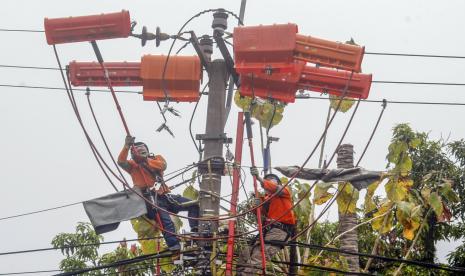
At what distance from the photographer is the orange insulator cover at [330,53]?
909cm

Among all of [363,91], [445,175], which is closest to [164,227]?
[363,91]

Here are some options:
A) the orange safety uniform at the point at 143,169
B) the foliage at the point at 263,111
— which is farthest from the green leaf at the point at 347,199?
the orange safety uniform at the point at 143,169

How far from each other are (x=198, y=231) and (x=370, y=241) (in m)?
10.00

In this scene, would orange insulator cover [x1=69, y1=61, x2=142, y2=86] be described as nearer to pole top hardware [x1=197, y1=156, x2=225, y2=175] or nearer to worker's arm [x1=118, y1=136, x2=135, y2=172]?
worker's arm [x1=118, y1=136, x2=135, y2=172]

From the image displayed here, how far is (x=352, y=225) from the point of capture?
536 inches

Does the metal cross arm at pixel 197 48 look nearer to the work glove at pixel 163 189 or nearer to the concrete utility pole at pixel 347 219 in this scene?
the work glove at pixel 163 189

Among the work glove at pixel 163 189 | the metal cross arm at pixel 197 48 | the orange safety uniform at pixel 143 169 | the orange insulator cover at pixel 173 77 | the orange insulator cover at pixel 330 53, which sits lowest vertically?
the work glove at pixel 163 189

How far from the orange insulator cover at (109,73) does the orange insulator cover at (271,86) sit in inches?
52.7

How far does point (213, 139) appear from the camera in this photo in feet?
32.3

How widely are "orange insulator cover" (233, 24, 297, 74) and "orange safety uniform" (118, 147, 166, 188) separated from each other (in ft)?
5.66

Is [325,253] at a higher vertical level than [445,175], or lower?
lower

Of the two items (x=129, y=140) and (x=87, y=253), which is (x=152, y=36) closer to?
(x=129, y=140)

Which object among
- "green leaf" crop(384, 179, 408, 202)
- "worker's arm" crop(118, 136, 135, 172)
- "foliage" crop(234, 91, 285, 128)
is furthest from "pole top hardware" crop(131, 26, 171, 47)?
"green leaf" crop(384, 179, 408, 202)

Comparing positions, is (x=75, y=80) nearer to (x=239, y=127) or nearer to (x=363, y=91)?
(x=239, y=127)
